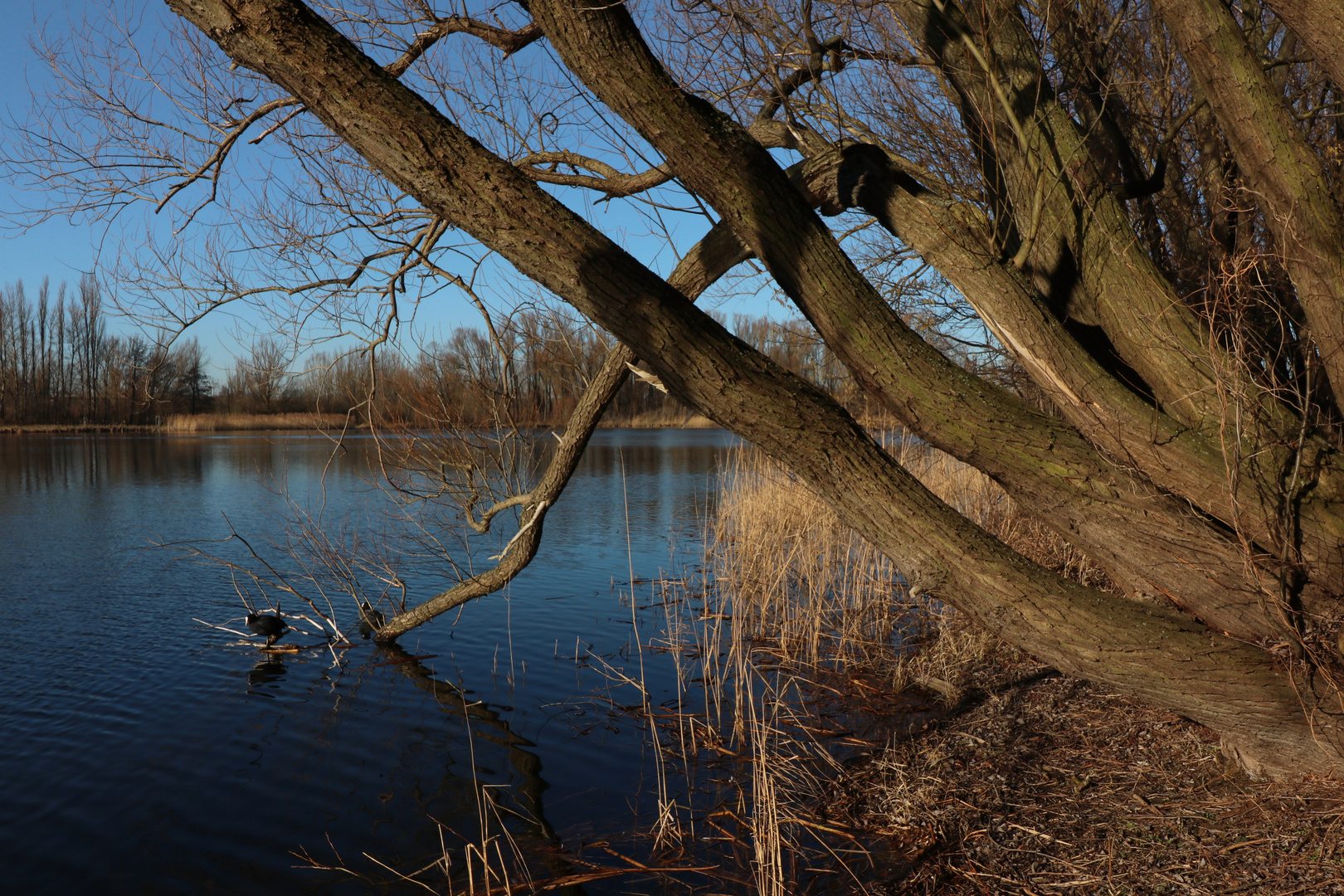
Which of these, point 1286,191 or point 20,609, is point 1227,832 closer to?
point 1286,191

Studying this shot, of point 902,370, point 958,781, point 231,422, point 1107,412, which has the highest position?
point 231,422

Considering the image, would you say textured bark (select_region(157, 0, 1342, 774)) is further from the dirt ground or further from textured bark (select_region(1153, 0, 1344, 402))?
textured bark (select_region(1153, 0, 1344, 402))

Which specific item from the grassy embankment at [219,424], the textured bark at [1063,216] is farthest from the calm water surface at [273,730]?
the grassy embankment at [219,424]

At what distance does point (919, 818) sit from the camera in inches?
143

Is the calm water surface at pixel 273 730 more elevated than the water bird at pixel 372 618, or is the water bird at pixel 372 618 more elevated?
the water bird at pixel 372 618

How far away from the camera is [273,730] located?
5.39m

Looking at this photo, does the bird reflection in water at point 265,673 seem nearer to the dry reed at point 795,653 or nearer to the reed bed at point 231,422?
the dry reed at point 795,653

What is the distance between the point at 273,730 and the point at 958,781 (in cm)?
416

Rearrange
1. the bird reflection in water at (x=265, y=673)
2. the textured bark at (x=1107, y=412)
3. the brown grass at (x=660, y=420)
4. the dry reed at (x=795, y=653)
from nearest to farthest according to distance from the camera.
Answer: the textured bark at (x=1107, y=412) < the dry reed at (x=795, y=653) < the bird reflection in water at (x=265, y=673) < the brown grass at (x=660, y=420)

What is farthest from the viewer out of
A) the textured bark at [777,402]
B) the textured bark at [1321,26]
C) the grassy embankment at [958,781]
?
the grassy embankment at [958,781]

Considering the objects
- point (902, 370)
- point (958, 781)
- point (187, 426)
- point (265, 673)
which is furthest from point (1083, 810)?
point (187, 426)

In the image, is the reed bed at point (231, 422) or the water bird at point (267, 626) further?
the reed bed at point (231, 422)

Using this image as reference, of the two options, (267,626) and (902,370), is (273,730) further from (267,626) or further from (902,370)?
(902,370)

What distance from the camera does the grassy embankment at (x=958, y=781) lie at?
292 centimetres
